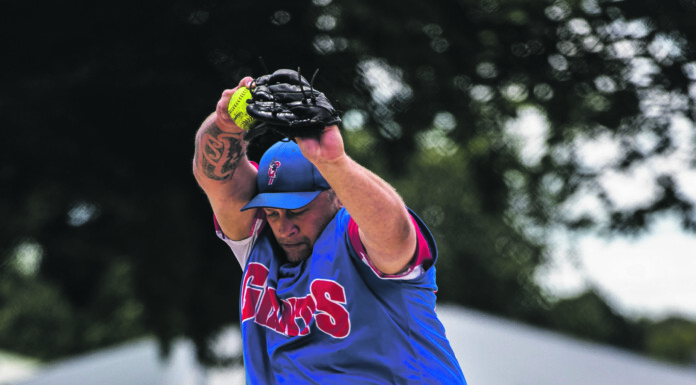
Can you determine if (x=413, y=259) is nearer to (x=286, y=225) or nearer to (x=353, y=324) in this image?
(x=353, y=324)

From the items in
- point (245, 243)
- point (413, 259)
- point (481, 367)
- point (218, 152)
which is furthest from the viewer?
point (481, 367)

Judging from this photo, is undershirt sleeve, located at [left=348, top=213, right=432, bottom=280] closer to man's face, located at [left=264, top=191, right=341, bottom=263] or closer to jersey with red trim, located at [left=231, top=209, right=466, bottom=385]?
jersey with red trim, located at [left=231, top=209, right=466, bottom=385]

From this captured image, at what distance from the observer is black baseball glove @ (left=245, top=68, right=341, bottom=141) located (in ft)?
7.27

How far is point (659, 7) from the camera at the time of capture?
23.6ft

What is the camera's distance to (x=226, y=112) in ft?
8.47

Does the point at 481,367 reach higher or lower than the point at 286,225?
lower

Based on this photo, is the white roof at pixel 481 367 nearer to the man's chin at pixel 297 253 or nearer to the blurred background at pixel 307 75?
the blurred background at pixel 307 75

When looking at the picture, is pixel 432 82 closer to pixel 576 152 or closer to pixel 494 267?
pixel 576 152

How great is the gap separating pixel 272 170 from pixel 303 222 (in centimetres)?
29

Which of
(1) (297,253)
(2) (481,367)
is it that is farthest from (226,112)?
(2) (481,367)

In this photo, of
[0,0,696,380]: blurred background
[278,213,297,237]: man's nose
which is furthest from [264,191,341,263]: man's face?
[0,0,696,380]: blurred background

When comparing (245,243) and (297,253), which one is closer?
(297,253)

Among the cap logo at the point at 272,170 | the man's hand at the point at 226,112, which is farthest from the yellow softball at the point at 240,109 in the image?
the cap logo at the point at 272,170

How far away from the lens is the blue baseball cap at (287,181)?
2658mm
